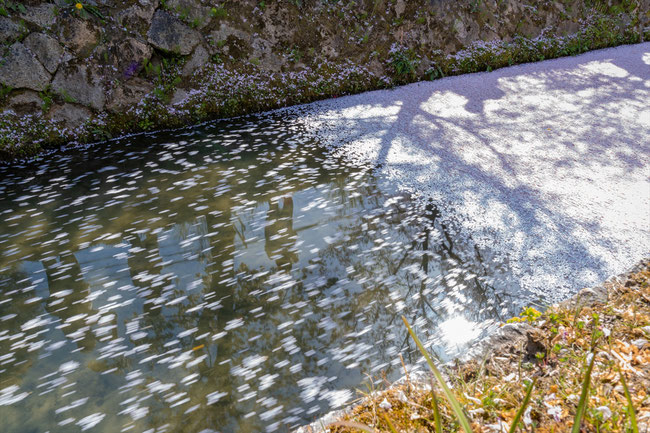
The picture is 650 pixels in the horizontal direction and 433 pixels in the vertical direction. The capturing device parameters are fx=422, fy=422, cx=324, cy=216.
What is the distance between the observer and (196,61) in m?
7.68

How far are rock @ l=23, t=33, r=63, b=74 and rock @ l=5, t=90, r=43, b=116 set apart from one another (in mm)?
488

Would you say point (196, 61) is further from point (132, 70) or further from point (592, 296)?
point (592, 296)

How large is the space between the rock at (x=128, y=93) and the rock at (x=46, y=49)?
0.93 metres

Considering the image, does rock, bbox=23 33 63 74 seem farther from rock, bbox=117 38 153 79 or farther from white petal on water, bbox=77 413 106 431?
white petal on water, bbox=77 413 106 431

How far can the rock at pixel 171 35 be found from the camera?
737 cm

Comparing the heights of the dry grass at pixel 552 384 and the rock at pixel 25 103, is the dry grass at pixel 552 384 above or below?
below

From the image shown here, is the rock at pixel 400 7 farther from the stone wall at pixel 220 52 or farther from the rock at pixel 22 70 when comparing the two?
the rock at pixel 22 70

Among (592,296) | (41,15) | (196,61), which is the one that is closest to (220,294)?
(592,296)

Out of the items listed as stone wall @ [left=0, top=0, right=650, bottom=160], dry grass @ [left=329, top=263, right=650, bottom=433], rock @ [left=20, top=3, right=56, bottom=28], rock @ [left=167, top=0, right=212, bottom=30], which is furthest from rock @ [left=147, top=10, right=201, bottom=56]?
dry grass @ [left=329, top=263, right=650, bottom=433]

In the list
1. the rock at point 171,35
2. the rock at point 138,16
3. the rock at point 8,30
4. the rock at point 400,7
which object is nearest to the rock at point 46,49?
the rock at point 8,30

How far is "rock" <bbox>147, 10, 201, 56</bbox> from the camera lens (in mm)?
7371

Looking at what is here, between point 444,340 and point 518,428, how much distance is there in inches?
41.1

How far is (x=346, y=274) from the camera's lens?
3.56 m

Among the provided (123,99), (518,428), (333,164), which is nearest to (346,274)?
(518,428)
